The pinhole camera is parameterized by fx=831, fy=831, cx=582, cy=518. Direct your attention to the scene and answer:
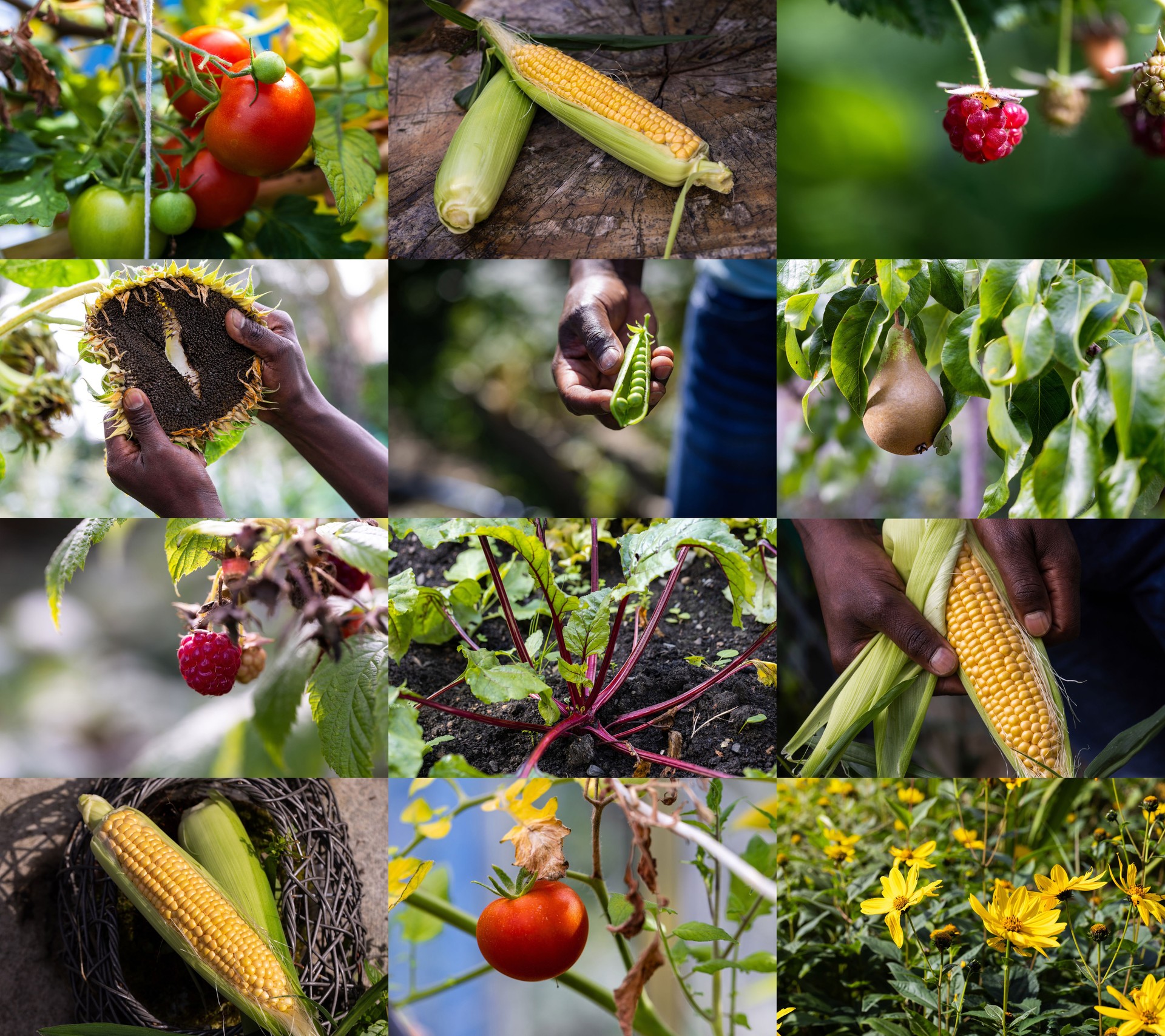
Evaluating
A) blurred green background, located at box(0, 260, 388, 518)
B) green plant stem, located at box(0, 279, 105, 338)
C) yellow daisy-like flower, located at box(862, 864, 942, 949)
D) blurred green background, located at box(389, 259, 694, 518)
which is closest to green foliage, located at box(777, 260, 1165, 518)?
yellow daisy-like flower, located at box(862, 864, 942, 949)

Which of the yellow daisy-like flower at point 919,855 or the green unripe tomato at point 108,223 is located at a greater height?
the green unripe tomato at point 108,223

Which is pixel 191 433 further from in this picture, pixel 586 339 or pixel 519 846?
pixel 519 846

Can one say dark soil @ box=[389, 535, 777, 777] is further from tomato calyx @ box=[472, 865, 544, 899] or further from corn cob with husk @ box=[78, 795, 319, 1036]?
corn cob with husk @ box=[78, 795, 319, 1036]

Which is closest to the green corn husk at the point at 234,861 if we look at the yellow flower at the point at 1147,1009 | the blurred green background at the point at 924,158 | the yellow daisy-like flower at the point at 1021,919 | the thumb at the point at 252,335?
the thumb at the point at 252,335

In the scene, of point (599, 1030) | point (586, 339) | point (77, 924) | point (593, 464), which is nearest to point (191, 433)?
point (586, 339)

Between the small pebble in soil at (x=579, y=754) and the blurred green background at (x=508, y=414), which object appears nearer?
the small pebble in soil at (x=579, y=754)

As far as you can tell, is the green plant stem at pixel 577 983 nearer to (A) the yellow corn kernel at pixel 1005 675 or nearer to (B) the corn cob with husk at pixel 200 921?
(B) the corn cob with husk at pixel 200 921
